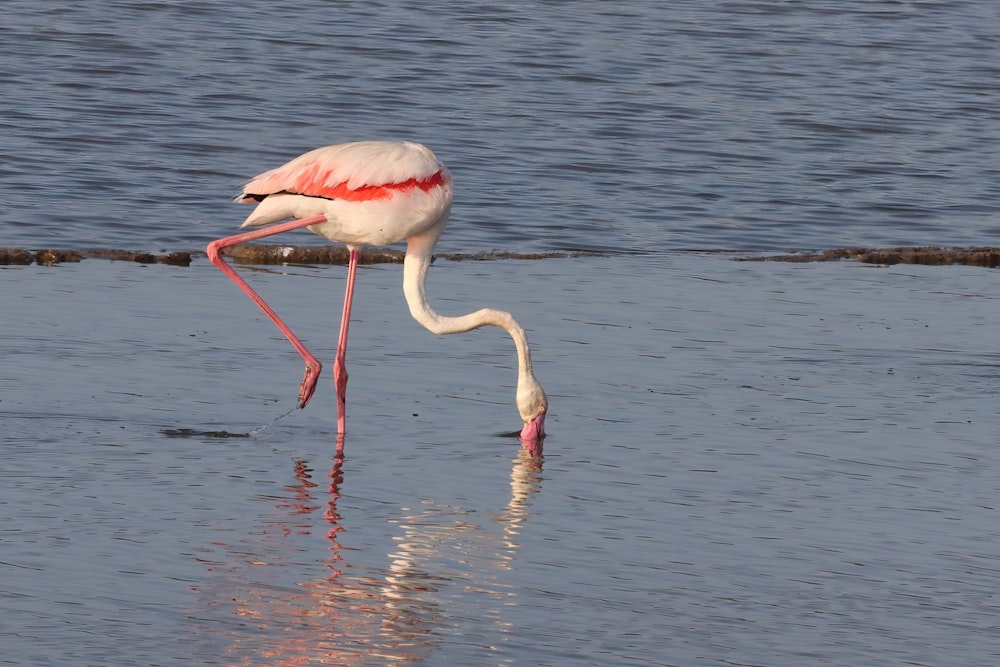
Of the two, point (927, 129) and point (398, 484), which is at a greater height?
point (927, 129)

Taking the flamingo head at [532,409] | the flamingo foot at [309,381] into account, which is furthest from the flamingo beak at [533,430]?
the flamingo foot at [309,381]

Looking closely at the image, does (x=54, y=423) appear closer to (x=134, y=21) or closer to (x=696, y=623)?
(x=696, y=623)

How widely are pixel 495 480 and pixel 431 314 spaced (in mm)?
1564

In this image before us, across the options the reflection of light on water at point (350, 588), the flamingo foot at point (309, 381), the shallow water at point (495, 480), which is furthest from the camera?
the flamingo foot at point (309, 381)

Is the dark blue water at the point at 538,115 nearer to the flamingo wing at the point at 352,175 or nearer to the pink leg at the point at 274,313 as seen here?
the pink leg at the point at 274,313

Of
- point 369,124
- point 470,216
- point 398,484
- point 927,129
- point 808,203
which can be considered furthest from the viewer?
point 927,129

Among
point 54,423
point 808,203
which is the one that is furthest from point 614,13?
point 54,423

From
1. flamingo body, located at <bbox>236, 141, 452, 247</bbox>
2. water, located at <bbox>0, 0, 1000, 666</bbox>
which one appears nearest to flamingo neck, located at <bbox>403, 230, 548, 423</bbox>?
flamingo body, located at <bbox>236, 141, 452, 247</bbox>

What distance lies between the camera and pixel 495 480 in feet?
25.6

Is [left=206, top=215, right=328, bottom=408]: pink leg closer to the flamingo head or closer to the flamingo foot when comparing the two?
the flamingo foot

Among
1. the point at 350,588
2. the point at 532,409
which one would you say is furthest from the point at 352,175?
the point at 350,588

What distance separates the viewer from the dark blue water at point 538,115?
1500 cm

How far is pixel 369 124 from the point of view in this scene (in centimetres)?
1833

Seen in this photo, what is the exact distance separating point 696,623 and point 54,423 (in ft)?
11.1
